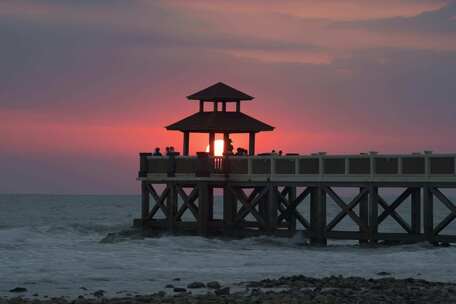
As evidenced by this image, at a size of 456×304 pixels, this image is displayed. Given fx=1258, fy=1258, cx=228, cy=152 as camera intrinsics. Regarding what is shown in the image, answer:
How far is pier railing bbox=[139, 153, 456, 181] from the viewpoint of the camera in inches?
1609

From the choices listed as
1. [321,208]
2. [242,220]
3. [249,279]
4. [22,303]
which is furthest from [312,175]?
[22,303]

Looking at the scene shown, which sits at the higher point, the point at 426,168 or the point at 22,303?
the point at 426,168

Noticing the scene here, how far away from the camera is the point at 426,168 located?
40875 millimetres

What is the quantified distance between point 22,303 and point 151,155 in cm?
2466

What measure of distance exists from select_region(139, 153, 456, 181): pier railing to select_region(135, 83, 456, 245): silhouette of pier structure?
0.03 metres

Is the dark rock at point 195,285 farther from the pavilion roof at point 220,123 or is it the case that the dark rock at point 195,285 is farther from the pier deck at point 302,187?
the pavilion roof at point 220,123

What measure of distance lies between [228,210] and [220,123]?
386 cm

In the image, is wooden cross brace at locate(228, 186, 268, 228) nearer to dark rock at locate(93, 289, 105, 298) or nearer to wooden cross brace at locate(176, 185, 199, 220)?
wooden cross brace at locate(176, 185, 199, 220)

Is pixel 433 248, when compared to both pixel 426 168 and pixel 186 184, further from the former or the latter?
pixel 186 184

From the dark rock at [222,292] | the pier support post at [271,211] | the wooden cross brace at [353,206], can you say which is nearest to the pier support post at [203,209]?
the pier support post at [271,211]

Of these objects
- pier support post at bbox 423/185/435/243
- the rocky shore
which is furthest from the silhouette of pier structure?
Result: the rocky shore

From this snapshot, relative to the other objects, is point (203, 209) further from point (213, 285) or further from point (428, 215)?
point (213, 285)

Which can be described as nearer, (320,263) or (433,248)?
(320,263)

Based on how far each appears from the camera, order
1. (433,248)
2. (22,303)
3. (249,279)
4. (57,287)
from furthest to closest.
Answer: (433,248) → (249,279) → (57,287) → (22,303)
